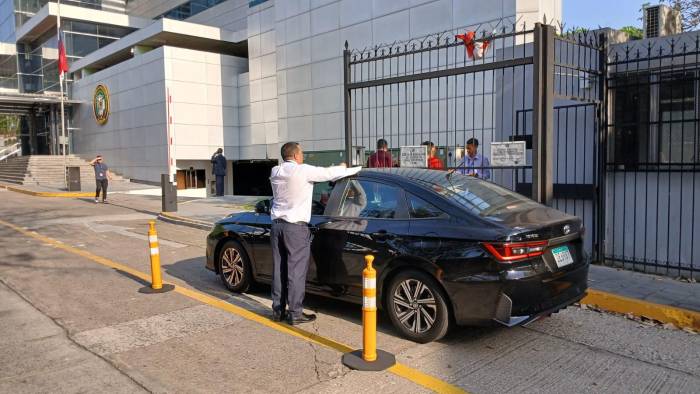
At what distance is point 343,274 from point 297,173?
1.10 m

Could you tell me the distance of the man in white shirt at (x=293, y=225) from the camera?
16.9ft

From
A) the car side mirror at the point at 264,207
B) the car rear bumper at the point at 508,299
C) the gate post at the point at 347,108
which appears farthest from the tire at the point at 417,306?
the gate post at the point at 347,108

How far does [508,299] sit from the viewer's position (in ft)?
13.7

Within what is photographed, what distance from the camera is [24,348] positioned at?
15.6ft

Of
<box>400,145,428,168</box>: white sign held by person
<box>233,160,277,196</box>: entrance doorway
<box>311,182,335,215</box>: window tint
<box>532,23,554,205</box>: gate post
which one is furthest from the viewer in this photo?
<box>233,160,277,196</box>: entrance doorway

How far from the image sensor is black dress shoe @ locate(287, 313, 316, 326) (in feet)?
17.1

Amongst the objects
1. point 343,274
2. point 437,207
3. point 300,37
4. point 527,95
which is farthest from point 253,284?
point 300,37

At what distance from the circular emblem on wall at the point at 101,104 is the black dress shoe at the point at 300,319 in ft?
109

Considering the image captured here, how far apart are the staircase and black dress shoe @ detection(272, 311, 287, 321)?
27392 millimetres

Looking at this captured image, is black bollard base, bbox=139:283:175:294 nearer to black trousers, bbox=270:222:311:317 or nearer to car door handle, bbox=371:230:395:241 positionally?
black trousers, bbox=270:222:311:317

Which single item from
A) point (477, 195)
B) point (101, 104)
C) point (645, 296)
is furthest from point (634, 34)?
point (101, 104)

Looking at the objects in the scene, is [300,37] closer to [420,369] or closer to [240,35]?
[240,35]

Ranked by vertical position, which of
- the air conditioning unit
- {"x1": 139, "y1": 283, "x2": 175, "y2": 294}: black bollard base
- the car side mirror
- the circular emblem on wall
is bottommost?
{"x1": 139, "y1": 283, "x2": 175, "y2": 294}: black bollard base

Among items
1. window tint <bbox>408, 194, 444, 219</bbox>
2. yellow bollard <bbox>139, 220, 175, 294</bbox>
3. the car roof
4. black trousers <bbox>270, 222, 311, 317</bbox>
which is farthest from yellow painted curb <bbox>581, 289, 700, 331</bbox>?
yellow bollard <bbox>139, 220, 175, 294</bbox>
